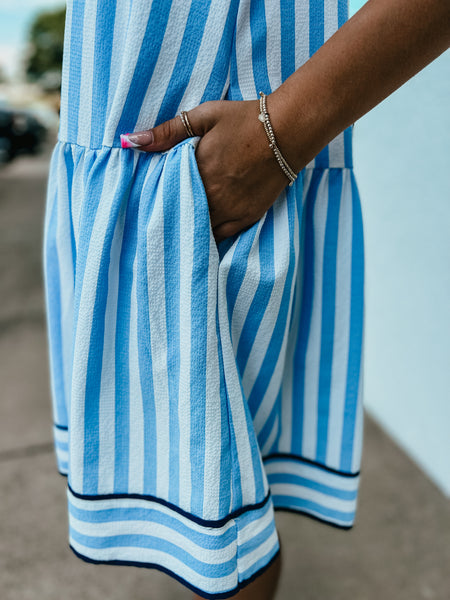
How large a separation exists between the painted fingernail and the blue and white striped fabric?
0.02m

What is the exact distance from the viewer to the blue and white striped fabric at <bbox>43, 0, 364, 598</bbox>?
1.92 ft

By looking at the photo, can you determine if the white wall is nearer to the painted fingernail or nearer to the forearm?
the forearm

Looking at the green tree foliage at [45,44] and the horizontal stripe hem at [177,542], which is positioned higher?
the green tree foliage at [45,44]

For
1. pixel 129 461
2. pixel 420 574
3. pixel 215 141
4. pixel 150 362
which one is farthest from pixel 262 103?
pixel 420 574

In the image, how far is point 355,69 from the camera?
1.75ft

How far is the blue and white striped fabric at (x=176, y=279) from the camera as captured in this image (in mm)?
585

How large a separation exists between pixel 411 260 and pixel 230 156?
1.00 m

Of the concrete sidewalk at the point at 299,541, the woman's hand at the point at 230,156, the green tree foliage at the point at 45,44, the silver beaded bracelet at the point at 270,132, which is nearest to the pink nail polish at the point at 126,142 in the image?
the woman's hand at the point at 230,156

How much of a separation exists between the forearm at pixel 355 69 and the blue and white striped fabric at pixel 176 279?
0.28ft

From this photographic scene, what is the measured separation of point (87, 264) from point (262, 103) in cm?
28

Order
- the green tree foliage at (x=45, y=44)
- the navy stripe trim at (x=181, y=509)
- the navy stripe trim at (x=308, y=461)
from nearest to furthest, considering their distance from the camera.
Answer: the navy stripe trim at (x=181, y=509), the navy stripe trim at (x=308, y=461), the green tree foliage at (x=45, y=44)

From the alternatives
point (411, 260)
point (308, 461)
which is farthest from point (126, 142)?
point (411, 260)

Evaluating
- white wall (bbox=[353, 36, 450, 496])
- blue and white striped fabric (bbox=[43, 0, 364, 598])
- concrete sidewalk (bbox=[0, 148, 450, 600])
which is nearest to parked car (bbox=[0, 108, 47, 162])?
concrete sidewalk (bbox=[0, 148, 450, 600])

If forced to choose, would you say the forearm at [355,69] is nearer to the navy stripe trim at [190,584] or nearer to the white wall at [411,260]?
the navy stripe trim at [190,584]
